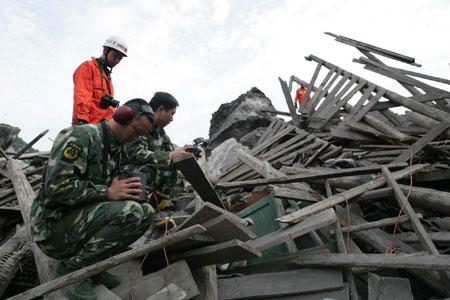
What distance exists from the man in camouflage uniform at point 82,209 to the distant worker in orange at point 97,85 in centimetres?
205

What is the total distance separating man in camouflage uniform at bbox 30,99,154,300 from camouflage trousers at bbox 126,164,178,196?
1350mm

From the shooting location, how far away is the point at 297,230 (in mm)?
2867

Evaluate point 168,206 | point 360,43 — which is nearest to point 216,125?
point 360,43

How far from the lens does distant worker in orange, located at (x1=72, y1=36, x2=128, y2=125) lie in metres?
4.22

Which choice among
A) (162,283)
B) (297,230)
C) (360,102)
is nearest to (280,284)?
(297,230)

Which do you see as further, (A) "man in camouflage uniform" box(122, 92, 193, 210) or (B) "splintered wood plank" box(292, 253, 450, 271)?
(A) "man in camouflage uniform" box(122, 92, 193, 210)

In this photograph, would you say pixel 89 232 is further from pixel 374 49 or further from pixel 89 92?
pixel 374 49

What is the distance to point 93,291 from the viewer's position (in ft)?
7.18

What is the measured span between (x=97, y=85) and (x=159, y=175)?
5.74ft

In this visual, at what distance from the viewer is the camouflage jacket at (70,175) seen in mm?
2160

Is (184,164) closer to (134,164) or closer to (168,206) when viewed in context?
(134,164)

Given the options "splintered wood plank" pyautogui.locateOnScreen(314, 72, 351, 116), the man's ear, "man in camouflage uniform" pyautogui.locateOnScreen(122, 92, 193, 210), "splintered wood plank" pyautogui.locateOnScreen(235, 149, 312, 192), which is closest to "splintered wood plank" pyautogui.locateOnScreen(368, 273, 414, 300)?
"splintered wood plank" pyautogui.locateOnScreen(235, 149, 312, 192)

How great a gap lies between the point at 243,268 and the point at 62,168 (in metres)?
2.04

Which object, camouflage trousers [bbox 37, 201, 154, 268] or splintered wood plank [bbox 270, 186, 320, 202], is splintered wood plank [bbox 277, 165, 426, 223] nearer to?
splintered wood plank [bbox 270, 186, 320, 202]
